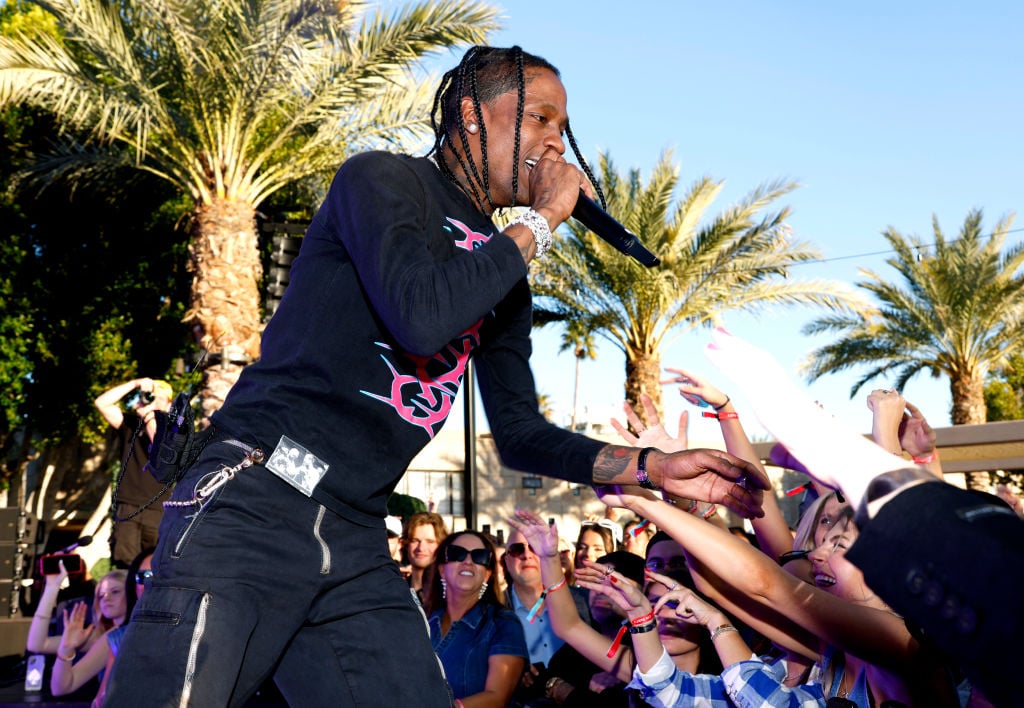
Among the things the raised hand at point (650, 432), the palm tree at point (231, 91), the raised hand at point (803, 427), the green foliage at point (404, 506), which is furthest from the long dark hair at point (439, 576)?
the green foliage at point (404, 506)

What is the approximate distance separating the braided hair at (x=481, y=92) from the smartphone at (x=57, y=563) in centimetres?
630

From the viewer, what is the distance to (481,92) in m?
2.46

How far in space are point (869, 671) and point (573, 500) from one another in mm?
19347

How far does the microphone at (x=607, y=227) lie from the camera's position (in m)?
2.42

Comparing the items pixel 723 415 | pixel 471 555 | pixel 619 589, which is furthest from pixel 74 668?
pixel 723 415

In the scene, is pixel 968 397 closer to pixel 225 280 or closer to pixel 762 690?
pixel 225 280

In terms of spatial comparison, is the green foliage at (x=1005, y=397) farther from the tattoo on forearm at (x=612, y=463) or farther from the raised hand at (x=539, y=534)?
the tattoo on forearm at (x=612, y=463)

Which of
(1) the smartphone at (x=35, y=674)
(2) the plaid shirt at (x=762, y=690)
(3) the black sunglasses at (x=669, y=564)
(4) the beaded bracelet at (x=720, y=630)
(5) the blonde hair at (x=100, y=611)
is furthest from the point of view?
(1) the smartphone at (x=35, y=674)

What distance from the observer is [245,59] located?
36.2 feet

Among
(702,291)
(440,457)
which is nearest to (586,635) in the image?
(702,291)

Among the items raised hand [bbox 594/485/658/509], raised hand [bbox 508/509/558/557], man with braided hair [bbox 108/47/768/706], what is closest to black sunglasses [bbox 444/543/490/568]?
raised hand [bbox 508/509/558/557]

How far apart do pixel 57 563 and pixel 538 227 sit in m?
6.81

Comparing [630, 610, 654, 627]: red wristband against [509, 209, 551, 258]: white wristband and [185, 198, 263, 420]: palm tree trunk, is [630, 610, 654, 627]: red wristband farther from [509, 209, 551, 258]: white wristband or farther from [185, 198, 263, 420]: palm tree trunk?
[185, 198, 263, 420]: palm tree trunk

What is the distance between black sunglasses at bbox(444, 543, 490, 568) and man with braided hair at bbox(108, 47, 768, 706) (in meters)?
3.45
